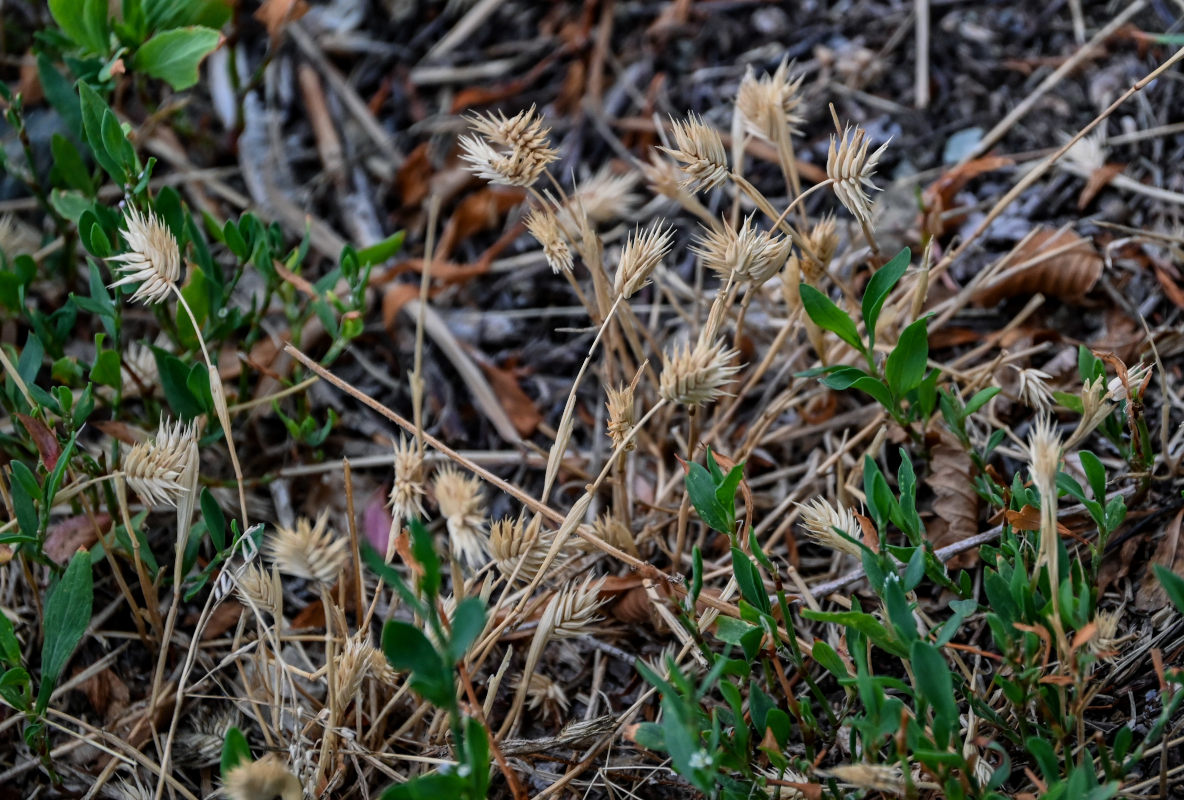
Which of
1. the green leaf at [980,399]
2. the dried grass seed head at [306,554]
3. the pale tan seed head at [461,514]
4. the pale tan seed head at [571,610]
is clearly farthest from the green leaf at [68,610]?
the green leaf at [980,399]

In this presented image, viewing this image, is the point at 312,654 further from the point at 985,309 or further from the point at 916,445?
the point at 985,309

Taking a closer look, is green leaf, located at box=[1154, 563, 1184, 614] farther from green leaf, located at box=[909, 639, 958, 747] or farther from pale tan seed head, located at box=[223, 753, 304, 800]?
pale tan seed head, located at box=[223, 753, 304, 800]

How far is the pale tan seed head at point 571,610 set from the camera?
1181 millimetres

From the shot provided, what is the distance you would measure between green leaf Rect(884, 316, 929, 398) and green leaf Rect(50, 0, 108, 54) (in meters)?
1.28

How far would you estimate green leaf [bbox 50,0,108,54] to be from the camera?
1.44 m

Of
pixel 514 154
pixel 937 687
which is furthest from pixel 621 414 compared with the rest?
pixel 937 687

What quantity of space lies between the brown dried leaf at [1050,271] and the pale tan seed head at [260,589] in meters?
1.23

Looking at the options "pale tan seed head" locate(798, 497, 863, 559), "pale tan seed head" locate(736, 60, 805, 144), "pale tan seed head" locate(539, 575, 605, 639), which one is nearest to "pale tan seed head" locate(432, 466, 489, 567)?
"pale tan seed head" locate(539, 575, 605, 639)

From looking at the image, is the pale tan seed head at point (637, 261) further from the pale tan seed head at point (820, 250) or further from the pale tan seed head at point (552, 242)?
the pale tan seed head at point (820, 250)

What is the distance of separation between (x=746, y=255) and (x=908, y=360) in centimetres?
26

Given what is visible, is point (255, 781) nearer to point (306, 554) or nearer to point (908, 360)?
point (306, 554)

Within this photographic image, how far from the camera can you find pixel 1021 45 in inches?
79.3

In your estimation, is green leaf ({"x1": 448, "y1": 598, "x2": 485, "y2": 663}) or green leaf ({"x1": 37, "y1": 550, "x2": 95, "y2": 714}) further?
green leaf ({"x1": 37, "y1": 550, "x2": 95, "y2": 714})

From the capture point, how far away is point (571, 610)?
1188mm
